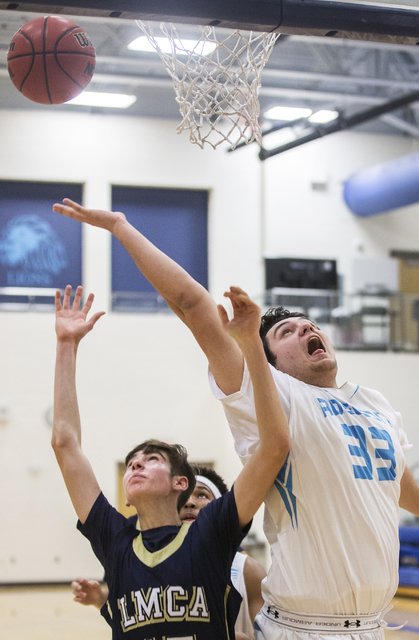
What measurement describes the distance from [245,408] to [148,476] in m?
0.59

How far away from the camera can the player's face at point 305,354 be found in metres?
2.38

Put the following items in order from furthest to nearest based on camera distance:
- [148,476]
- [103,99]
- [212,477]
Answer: [103,99] < [212,477] < [148,476]

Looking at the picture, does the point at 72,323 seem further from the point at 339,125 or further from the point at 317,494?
the point at 339,125

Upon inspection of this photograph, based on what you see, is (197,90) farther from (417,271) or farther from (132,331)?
(417,271)

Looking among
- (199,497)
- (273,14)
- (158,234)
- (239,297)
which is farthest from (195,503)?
(158,234)

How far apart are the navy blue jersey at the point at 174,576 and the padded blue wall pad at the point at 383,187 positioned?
9.96 metres

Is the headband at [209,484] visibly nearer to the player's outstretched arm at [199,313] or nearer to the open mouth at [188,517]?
the open mouth at [188,517]

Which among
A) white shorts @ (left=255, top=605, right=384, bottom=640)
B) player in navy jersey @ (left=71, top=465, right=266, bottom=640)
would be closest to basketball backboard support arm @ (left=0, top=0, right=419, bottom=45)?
player in navy jersey @ (left=71, top=465, right=266, bottom=640)

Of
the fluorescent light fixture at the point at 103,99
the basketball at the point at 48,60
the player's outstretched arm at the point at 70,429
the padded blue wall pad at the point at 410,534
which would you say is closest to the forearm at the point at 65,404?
the player's outstretched arm at the point at 70,429

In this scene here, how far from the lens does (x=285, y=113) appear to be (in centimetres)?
1202

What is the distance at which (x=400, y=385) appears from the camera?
444 inches

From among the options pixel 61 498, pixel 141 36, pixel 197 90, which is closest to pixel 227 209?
pixel 141 36

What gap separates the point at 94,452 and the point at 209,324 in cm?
963

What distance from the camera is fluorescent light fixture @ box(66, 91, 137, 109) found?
452 inches
